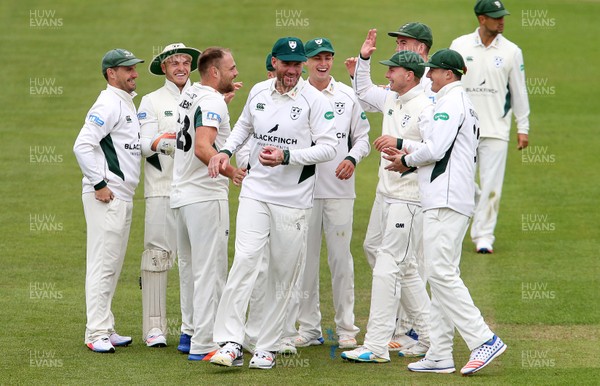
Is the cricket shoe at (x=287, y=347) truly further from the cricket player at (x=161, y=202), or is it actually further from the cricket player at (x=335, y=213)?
the cricket player at (x=161, y=202)

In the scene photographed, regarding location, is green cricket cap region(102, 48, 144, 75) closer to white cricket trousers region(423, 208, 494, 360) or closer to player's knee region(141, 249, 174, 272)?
player's knee region(141, 249, 174, 272)

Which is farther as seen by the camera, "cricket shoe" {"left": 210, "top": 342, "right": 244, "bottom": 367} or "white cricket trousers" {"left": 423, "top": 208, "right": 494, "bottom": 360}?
"white cricket trousers" {"left": 423, "top": 208, "right": 494, "bottom": 360}

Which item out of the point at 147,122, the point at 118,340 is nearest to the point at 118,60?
the point at 147,122

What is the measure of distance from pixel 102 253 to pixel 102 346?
915mm

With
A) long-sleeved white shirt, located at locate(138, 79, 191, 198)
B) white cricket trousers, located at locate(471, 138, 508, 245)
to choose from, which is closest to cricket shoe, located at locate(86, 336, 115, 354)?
long-sleeved white shirt, located at locate(138, 79, 191, 198)

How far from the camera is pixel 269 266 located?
34.7 ft

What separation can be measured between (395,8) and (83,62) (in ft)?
29.3

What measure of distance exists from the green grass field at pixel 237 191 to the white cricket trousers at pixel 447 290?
0.37 metres

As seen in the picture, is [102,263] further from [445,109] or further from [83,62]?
[83,62]

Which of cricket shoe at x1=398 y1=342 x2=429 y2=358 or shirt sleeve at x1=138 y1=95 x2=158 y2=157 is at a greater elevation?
shirt sleeve at x1=138 y1=95 x2=158 y2=157

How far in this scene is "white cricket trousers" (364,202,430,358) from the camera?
420 inches

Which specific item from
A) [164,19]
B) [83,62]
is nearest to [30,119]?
[83,62]

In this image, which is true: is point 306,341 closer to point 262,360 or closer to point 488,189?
point 262,360

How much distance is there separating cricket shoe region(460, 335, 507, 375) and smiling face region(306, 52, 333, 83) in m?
3.26
